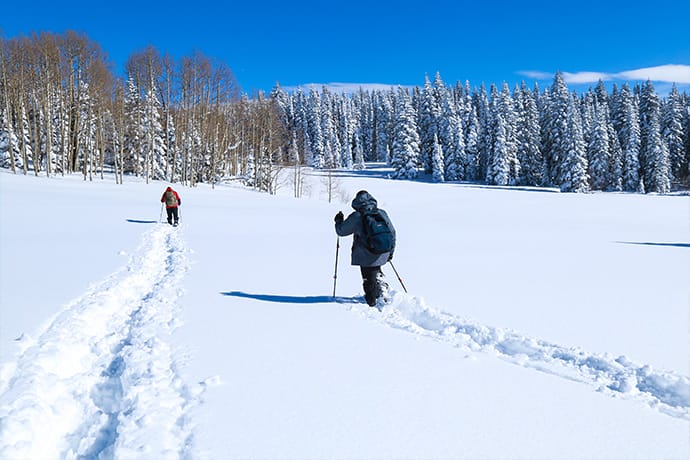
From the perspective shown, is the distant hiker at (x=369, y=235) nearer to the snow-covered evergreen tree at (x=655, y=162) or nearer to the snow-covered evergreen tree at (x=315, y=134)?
the snow-covered evergreen tree at (x=655, y=162)

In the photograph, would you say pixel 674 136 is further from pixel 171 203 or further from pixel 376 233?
pixel 376 233

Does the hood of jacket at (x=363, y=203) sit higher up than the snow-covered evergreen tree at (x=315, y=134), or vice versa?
the snow-covered evergreen tree at (x=315, y=134)

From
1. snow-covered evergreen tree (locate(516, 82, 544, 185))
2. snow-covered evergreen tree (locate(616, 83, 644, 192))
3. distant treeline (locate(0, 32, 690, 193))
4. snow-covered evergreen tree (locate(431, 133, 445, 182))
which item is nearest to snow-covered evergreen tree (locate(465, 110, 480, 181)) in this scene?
distant treeline (locate(0, 32, 690, 193))

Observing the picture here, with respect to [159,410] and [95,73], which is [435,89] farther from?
[159,410]

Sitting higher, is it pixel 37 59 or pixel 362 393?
pixel 37 59

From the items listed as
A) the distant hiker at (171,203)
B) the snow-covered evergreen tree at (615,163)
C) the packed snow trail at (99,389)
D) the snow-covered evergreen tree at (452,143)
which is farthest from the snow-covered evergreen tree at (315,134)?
the packed snow trail at (99,389)

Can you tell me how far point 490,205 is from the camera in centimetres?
3703

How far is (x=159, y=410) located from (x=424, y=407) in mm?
2183

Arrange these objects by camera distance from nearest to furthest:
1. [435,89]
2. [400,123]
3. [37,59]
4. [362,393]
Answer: [362,393] < [37,59] < [400,123] < [435,89]

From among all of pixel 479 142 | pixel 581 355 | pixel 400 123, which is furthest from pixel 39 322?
pixel 479 142

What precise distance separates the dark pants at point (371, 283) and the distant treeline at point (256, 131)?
109 ft

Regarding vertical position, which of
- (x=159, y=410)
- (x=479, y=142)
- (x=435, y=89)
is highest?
(x=435, y=89)

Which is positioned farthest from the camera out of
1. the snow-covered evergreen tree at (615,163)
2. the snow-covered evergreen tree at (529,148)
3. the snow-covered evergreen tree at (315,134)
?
the snow-covered evergreen tree at (315,134)

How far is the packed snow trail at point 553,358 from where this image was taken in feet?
12.8
